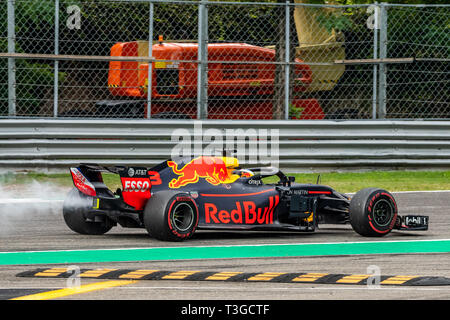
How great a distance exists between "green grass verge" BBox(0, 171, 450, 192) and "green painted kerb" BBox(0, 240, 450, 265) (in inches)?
177

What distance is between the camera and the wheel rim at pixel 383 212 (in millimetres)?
9469

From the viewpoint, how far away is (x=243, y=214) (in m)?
9.36

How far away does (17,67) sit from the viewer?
47.6 feet

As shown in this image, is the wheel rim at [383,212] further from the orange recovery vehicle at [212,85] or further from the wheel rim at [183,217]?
the orange recovery vehicle at [212,85]

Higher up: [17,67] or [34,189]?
[17,67]

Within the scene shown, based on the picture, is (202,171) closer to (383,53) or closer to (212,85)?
(383,53)

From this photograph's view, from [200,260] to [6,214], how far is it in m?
4.00

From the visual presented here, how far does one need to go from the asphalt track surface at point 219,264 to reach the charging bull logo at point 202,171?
1.98 ft

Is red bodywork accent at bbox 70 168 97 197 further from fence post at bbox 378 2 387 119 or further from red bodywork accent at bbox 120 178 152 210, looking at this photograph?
fence post at bbox 378 2 387 119

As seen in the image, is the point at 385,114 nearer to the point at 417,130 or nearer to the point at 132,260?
the point at 417,130

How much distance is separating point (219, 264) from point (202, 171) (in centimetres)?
175

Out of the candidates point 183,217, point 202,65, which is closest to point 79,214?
point 183,217

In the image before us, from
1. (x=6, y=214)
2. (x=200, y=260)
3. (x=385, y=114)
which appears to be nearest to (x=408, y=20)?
(x=385, y=114)

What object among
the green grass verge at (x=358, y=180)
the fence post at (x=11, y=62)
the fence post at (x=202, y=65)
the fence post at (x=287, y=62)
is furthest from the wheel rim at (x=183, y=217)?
the fence post at (x=287, y=62)
